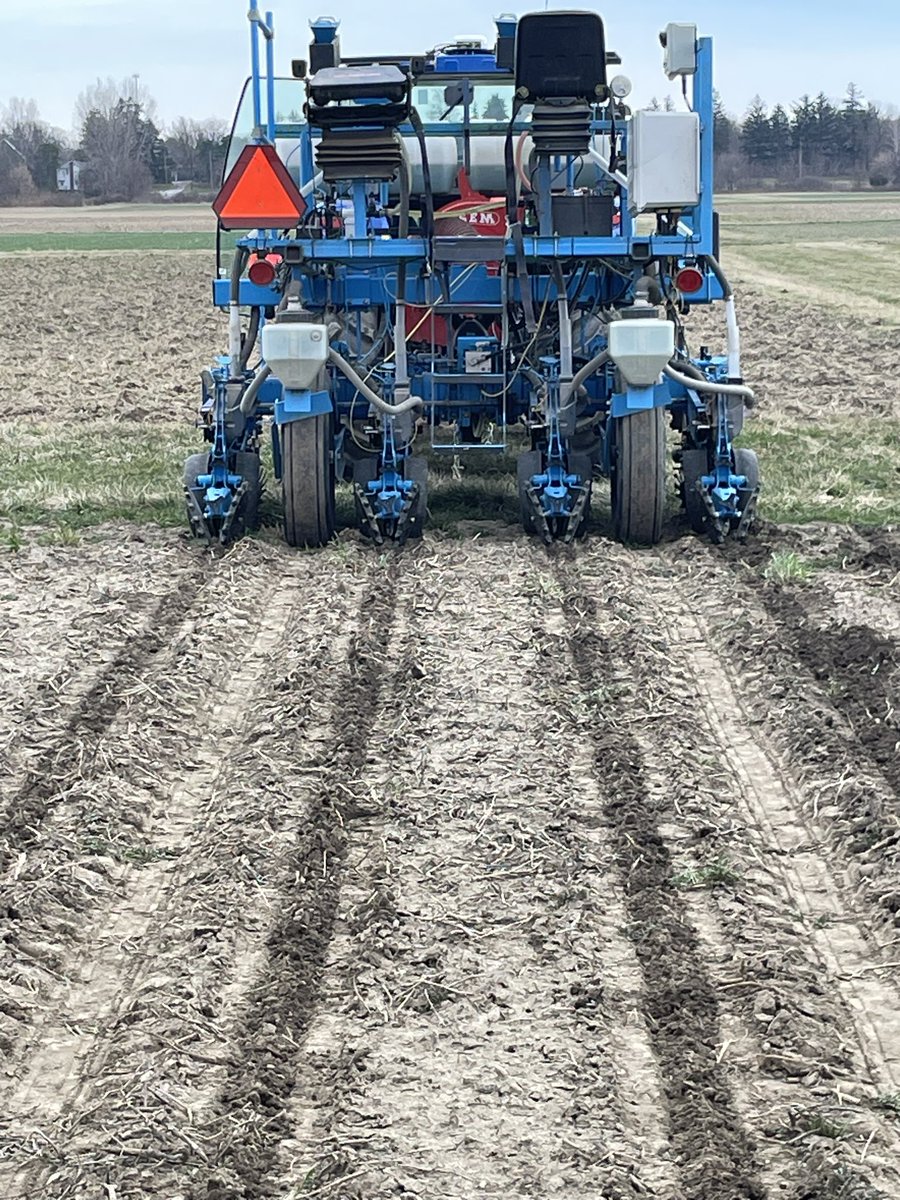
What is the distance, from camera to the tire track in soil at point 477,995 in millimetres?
3635

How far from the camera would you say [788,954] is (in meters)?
4.46

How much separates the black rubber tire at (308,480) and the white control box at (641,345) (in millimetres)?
1540

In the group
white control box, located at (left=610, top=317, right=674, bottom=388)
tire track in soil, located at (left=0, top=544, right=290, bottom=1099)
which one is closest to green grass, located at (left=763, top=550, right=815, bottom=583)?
white control box, located at (left=610, top=317, right=674, bottom=388)

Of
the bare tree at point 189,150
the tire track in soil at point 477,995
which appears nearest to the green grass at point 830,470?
the tire track in soil at point 477,995

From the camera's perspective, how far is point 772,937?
458 centimetres

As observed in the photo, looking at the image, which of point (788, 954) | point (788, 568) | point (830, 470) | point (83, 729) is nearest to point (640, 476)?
point (788, 568)

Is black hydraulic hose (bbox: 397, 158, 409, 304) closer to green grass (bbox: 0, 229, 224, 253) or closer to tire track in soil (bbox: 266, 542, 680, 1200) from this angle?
tire track in soil (bbox: 266, 542, 680, 1200)

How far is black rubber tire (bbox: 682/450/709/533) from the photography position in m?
9.41

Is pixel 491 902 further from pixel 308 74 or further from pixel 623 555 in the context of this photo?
pixel 308 74

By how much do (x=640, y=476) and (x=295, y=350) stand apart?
1.87 metres

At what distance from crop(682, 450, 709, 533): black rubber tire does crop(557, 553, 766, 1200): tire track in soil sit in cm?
291

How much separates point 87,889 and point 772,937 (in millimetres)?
1897

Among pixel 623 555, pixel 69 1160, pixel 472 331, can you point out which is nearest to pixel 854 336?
pixel 472 331

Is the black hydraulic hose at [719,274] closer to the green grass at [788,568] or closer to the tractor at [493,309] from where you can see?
the tractor at [493,309]
